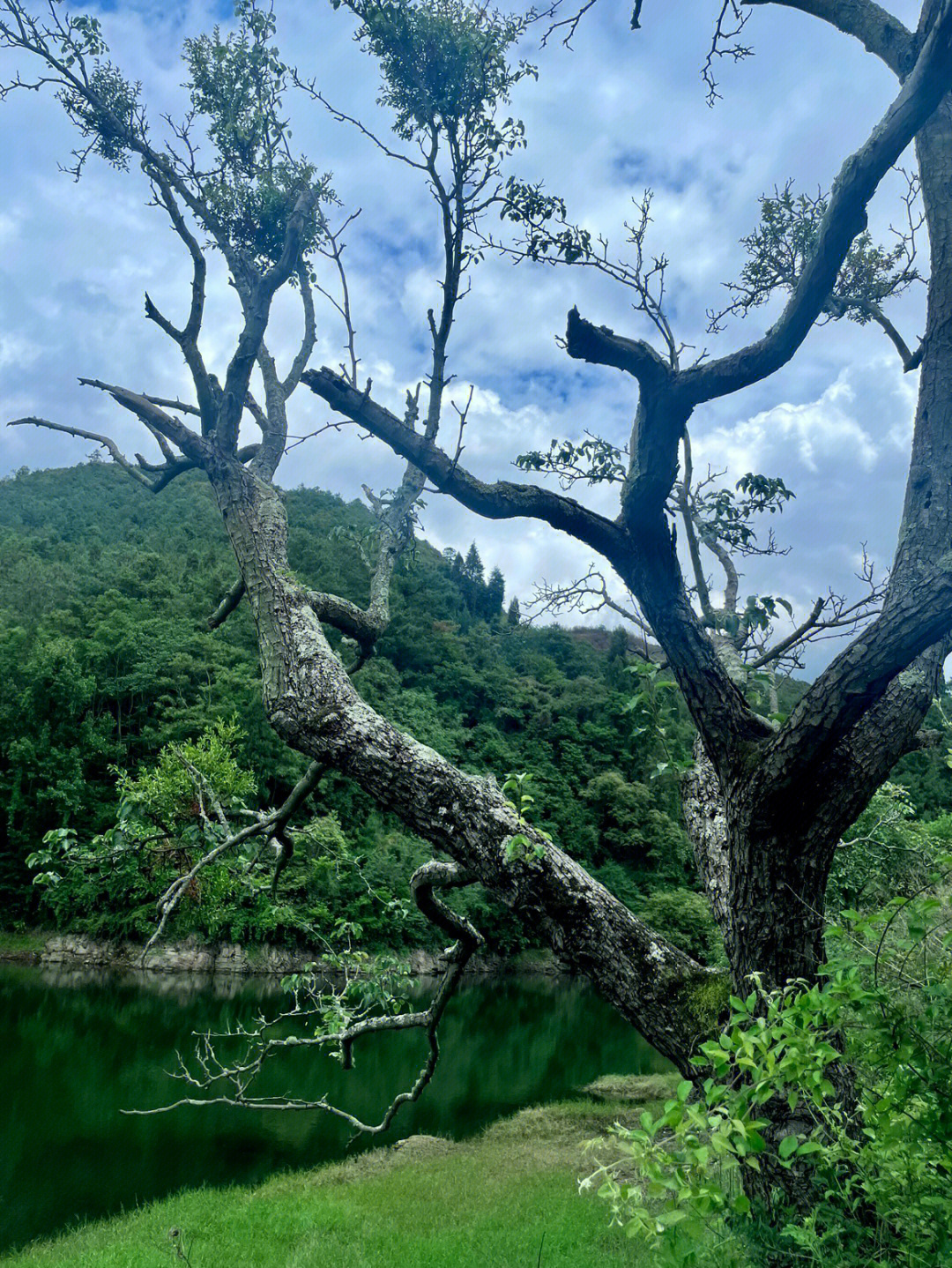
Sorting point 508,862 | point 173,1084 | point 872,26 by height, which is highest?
point 872,26

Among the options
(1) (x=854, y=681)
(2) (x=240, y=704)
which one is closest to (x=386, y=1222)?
(1) (x=854, y=681)

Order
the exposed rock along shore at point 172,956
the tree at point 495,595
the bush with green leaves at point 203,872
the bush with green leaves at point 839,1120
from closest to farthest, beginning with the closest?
the bush with green leaves at point 839,1120 < the bush with green leaves at point 203,872 < the exposed rock along shore at point 172,956 < the tree at point 495,595

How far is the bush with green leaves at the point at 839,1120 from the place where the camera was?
1536 mm

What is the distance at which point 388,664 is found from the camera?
51156 mm

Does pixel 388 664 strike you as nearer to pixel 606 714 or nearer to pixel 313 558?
pixel 313 558

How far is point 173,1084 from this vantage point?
1662 centimetres

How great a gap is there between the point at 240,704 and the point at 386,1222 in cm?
3293

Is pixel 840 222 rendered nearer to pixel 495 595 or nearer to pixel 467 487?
pixel 467 487

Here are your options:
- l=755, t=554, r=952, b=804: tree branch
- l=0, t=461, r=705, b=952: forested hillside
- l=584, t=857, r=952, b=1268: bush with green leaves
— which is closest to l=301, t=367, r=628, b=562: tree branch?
l=755, t=554, r=952, b=804: tree branch

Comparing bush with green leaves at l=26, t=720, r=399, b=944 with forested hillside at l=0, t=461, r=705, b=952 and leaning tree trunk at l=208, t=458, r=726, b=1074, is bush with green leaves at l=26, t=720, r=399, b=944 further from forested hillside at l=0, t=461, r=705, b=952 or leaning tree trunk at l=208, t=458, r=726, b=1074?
forested hillside at l=0, t=461, r=705, b=952

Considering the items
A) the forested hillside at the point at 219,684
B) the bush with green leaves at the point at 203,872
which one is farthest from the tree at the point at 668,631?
the forested hillside at the point at 219,684

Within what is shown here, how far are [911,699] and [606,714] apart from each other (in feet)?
167

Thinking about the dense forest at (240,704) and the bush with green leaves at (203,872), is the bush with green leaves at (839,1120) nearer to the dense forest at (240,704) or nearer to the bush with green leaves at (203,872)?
the bush with green leaves at (203,872)

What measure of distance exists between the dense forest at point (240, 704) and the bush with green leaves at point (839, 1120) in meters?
21.3
